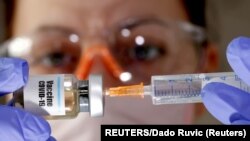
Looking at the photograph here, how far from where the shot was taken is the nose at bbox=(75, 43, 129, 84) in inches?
65.4

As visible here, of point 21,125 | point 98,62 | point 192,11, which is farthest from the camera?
point 192,11

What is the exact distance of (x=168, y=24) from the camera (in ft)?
5.78

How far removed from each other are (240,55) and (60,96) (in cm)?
39

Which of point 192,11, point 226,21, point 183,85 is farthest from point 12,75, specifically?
point 226,21

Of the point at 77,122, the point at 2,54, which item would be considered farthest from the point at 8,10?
the point at 77,122

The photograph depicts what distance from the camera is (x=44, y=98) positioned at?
36.4 inches

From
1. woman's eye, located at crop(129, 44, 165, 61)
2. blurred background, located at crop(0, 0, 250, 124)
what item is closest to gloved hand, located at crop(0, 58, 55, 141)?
woman's eye, located at crop(129, 44, 165, 61)

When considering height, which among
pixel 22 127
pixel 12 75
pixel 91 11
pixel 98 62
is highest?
pixel 91 11

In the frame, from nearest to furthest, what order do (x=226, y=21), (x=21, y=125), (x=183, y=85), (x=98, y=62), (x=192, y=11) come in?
(x=21, y=125) → (x=183, y=85) → (x=98, y=62) → (x=192, y=11) → (x=226, y=21)

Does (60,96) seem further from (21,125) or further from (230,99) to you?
(230,99)

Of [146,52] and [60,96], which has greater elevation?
[146,52]

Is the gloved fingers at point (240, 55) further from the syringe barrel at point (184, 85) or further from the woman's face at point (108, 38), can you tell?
the woman's face at point (108, 38)

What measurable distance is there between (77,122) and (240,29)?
952 millimetres

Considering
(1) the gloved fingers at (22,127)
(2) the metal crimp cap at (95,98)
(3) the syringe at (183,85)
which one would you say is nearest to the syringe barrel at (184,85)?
(3) the syringe at (183,85)
